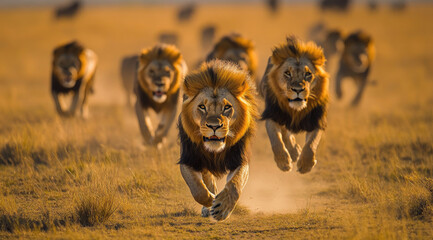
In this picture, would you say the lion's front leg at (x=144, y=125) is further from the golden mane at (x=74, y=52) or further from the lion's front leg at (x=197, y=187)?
the lion's front leg at (x=197, y=187)

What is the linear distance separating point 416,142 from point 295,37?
126 inches

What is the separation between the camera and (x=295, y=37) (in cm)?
567

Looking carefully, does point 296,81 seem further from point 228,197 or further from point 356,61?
point 356,61

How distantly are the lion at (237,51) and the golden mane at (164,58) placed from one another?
800mm

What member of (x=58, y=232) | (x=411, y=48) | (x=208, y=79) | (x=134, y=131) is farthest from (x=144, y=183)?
(x=411, y=48)

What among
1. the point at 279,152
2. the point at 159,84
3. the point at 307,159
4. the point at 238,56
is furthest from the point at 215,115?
the point at 238,56

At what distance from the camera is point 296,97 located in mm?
5219

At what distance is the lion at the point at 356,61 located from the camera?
11461 mm

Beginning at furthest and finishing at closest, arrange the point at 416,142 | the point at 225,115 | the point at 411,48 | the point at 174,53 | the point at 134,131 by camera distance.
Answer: the point at 411,48 → the point at 134,131 → the point at 416,142 → the point at 174,53 → the point at 225,115

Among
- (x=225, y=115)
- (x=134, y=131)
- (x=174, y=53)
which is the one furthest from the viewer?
(x=134, y=131)

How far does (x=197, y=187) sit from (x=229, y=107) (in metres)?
0.71

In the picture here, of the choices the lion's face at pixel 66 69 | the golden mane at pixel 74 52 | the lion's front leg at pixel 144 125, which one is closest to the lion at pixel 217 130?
the lion's front leg at pixel 144 125

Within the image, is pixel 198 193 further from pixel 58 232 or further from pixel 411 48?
pixel 411 48

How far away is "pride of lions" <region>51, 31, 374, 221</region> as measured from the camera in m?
4.30
